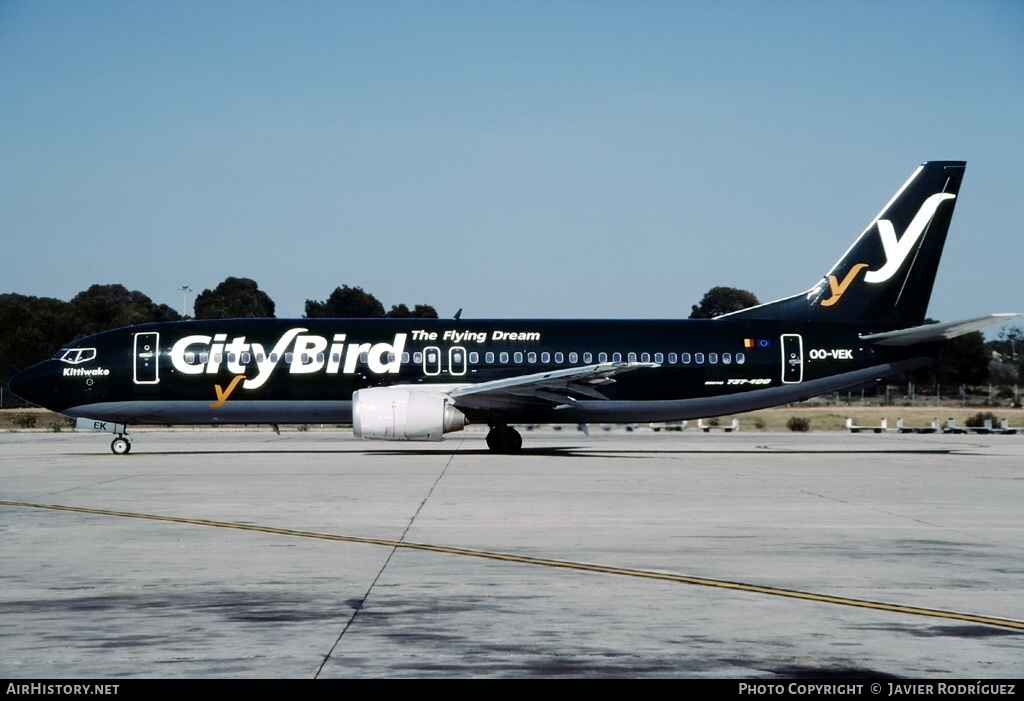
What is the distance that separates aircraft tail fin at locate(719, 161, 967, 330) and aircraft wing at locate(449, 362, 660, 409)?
610 cm

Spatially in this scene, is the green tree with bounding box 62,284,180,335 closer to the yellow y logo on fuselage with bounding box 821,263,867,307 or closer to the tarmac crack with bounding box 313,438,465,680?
the yellow y logo on fuselage with bounding box 821,263,867,307

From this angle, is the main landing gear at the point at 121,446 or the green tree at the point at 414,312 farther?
the green tree at the point at 414,312

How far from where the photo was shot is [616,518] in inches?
685

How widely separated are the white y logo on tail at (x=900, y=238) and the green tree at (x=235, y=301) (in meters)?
114

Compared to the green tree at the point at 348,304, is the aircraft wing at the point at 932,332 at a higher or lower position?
lower

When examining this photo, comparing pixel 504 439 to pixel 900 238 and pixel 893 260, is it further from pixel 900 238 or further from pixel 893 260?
pixel 900 238

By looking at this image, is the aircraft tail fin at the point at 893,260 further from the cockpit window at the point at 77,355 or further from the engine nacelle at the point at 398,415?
the cockpit window at the point at 77,355

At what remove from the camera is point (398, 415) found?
3256 cm

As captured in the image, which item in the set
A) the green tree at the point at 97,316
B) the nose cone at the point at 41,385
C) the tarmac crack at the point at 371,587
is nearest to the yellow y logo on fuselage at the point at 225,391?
the nose cone at the point at 41,385

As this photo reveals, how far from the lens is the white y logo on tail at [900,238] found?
37375 millimetres

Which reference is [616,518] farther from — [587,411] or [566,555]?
[587,411]

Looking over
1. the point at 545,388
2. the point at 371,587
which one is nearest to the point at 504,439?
the point at 545,388

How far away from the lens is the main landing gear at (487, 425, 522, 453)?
Answer: 118ft

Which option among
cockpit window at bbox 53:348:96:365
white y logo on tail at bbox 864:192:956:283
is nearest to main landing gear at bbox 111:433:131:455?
cockpit window at bbox 53:348:96:365
